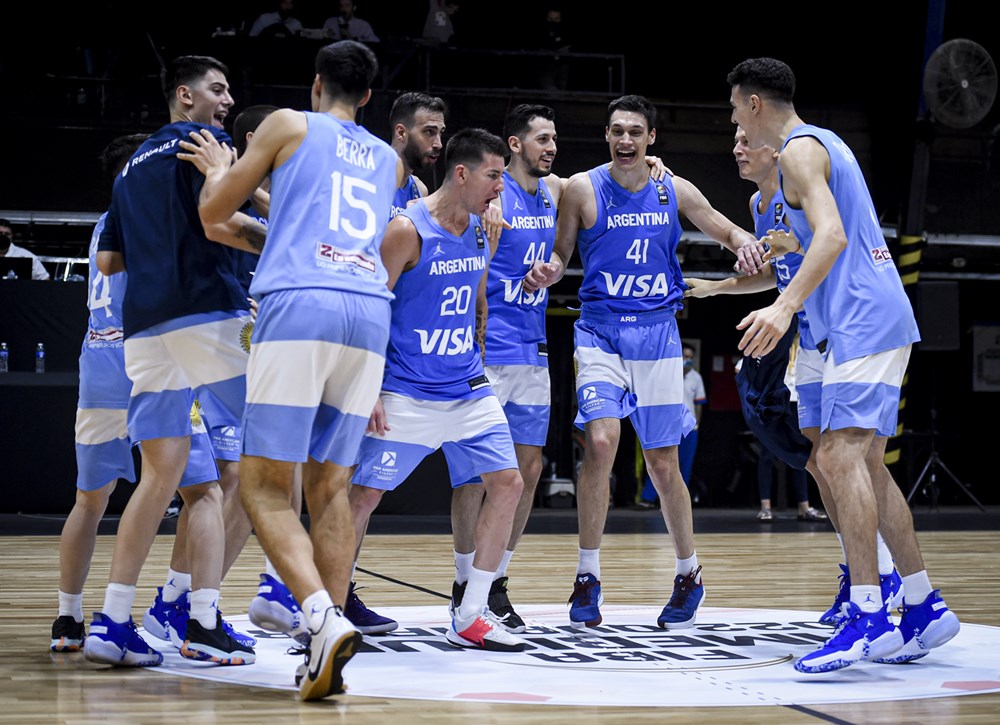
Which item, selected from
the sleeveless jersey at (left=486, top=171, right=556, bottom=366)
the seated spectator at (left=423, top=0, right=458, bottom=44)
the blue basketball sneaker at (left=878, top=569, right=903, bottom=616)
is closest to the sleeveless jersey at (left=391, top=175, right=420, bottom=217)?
the sleeveless jersey at (left=486, top=171, right=556, bottom=366)

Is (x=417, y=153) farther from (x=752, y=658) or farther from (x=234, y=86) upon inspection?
(x=234, y=86)

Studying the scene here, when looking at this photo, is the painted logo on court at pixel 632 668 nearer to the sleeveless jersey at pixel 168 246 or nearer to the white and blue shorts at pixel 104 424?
the white and blue shorts at pixel 104 424

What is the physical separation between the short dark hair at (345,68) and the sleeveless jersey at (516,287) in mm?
1735

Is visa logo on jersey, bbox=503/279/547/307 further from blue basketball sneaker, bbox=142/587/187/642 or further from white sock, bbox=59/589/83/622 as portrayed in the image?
white sock, bbox=59/589/83/622

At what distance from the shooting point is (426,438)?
180 inches

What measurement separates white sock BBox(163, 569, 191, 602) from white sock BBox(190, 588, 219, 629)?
215 millimetres

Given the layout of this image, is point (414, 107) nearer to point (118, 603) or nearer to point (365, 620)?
point (365, 620)

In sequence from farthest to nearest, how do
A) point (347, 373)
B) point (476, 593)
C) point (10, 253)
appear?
point (10, 253)
point (476, 593)
point (347, 373)

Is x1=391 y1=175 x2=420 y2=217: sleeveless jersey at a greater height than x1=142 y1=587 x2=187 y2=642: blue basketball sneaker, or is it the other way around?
x1=391 y1=175 x2=420 y2=217: sleeveless jersey

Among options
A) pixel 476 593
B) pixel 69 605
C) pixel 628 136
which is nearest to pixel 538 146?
pixel 628 136

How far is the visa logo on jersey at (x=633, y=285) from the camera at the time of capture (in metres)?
5.46

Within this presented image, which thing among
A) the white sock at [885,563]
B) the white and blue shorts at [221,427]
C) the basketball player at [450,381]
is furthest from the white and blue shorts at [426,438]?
the white sock at [885,563]

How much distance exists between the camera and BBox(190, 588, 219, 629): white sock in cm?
413

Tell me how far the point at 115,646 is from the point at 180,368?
934 millimetres
